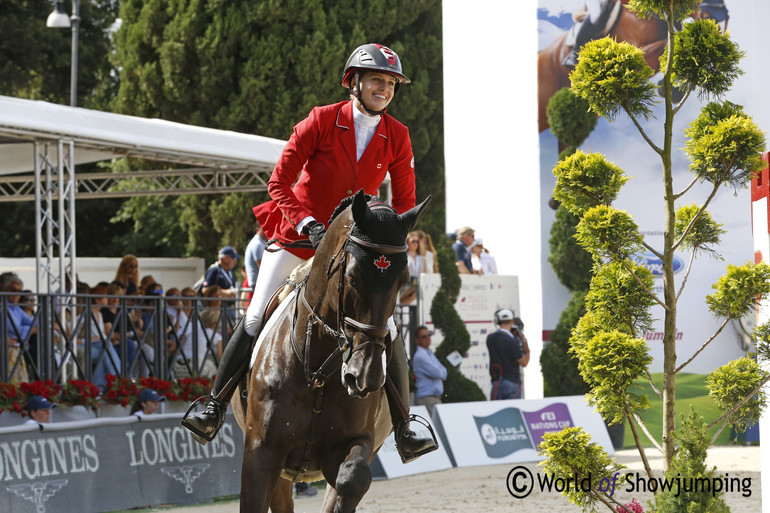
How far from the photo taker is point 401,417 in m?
5.69

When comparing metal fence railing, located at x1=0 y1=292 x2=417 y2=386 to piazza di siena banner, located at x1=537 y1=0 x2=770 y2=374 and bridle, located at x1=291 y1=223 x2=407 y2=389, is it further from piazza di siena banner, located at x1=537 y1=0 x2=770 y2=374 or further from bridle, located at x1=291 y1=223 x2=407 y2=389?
piazza di siena banner, located at x1=537 y1=0 x2=770 y2=374

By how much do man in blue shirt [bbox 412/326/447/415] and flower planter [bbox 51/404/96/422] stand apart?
5.17 metres

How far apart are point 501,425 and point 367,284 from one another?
33.2 feet

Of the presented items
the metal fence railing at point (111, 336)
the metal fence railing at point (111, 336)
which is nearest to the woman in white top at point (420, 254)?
the metal fence railing at point (111, 336)

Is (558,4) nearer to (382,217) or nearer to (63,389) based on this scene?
(63,389)

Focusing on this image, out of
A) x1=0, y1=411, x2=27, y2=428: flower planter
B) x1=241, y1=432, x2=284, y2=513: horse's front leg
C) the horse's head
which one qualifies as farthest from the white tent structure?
the horse's head

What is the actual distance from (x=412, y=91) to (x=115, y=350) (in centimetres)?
1867

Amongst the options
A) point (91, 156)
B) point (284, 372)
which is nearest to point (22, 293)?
point (91, 156)

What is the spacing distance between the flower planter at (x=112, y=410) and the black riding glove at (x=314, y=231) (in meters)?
5.89

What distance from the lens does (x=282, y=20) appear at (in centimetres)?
2781

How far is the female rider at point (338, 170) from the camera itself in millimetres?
5617

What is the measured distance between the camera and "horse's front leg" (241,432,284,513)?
502 cm

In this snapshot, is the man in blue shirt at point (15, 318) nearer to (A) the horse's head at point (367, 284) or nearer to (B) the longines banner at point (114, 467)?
(B) the longines banner at point (114, 467)

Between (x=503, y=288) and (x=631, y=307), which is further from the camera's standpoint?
(x=503, y=288)
